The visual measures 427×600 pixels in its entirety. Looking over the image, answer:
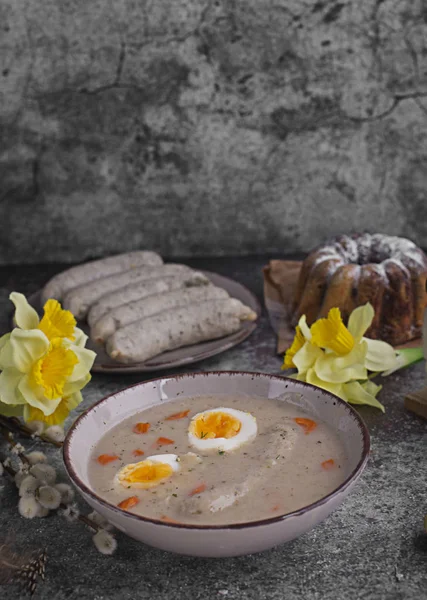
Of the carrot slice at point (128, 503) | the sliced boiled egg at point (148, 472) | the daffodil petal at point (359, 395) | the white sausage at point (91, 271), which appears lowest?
the white sausage at point (91, 271)

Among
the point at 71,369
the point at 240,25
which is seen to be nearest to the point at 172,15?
the point at 240,25

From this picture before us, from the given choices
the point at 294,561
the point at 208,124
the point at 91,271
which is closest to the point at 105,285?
the point at 91,271

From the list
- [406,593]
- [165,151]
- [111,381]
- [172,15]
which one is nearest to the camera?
[406,593]

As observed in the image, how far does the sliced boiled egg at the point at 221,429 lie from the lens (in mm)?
1288

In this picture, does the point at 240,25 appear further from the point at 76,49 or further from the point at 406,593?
the point at 406,593

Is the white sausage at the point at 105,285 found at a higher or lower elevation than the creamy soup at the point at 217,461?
lower

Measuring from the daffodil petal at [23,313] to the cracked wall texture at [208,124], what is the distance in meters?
1.38

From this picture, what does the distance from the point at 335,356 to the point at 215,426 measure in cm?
44

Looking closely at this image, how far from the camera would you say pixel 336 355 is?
5.52 feet

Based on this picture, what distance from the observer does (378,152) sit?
2.77m

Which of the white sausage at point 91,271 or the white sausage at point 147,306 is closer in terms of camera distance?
the white sausage at point 147,306

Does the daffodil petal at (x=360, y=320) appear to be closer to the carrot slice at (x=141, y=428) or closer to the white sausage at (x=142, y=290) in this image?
the carrot slice at (x=141, y=428)

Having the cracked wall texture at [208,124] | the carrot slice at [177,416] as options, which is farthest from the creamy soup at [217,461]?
the cracked wall texture at [208,124]

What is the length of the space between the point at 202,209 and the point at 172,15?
68 centimetres
